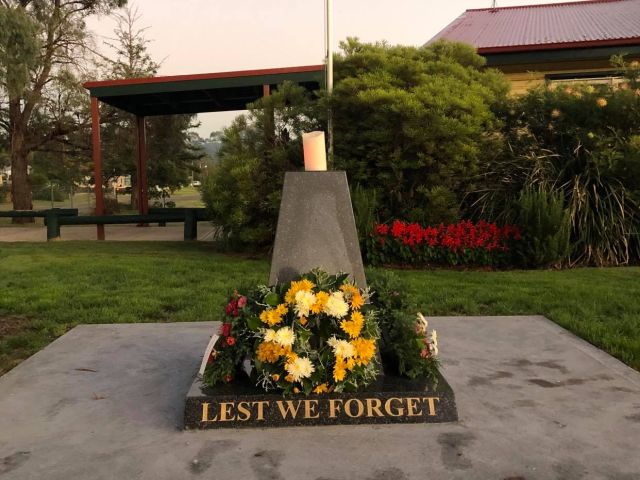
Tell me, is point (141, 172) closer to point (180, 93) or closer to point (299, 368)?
point (180, 93)

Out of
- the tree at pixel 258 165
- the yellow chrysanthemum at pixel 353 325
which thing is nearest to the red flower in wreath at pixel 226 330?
the yellow chrysanthemum at pixel 353 325

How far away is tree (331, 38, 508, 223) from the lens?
354 inches

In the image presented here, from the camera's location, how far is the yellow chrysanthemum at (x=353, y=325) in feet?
10.2

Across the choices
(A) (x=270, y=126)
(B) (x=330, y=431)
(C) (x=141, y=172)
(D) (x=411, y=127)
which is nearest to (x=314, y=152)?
(B) (x=330, y=431)

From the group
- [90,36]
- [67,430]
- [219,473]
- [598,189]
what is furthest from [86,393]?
[90,36]

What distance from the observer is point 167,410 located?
335cm

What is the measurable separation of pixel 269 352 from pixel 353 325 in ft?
1.54

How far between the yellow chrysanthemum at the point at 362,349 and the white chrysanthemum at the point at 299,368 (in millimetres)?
261

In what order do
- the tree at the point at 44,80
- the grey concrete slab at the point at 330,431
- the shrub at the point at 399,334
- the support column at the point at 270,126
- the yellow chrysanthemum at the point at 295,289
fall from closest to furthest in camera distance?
the grey concrete slab at the point at 330,431 < the yellow chrysanthemum at the point at 295,289 < the shrub at the point at 399,334 < the support column at the point at 270,126 < the tree at the point at 44,80

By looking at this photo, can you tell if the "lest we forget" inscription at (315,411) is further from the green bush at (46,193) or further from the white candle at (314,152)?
the green bush at (46,193)

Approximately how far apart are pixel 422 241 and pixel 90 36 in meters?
19.3

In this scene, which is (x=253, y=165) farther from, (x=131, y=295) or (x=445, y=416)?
(x=445, y=416)

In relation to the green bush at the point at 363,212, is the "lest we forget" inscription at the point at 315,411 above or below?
below

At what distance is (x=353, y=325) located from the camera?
3111mm
